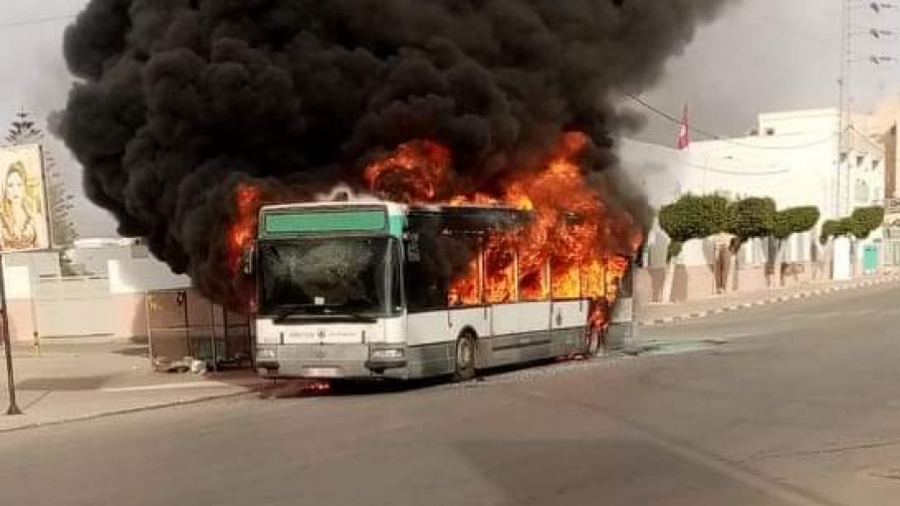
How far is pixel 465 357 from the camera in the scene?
15891 mm

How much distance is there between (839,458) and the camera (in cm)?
875

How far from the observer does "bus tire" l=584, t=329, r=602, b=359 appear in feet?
64.4

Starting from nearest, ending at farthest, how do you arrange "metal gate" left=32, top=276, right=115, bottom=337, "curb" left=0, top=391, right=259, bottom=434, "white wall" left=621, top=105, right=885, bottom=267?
"curb" left=0, top=391, right=259, bottom=434, "metal gate" left=32, top=276, right=115, bottom=337, "white wall" left=621, top=105, right=885, bottom=267

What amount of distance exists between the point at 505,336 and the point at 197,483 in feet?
29.4

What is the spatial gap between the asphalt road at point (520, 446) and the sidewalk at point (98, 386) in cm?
104

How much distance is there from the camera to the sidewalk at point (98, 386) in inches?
577

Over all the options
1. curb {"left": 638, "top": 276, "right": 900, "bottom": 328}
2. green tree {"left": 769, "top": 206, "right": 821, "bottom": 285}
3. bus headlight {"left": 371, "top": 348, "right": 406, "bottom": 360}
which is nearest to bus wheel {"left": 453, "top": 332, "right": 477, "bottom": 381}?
bus headlight {"left": 371, "top": 348, "right": 406, "bottom": 360}

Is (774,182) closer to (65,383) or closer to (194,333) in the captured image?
(194,333)

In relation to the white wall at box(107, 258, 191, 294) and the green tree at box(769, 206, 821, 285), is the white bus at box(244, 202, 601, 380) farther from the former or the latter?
the green tree at box(769, 206, 821, 285)

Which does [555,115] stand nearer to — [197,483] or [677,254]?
[197,483]

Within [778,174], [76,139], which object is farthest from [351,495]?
[778,174]

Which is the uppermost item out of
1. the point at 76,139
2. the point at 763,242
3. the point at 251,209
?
the point at 76,139

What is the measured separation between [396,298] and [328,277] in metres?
0.98

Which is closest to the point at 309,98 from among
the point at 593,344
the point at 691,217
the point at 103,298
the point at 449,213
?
the point at 449,213
